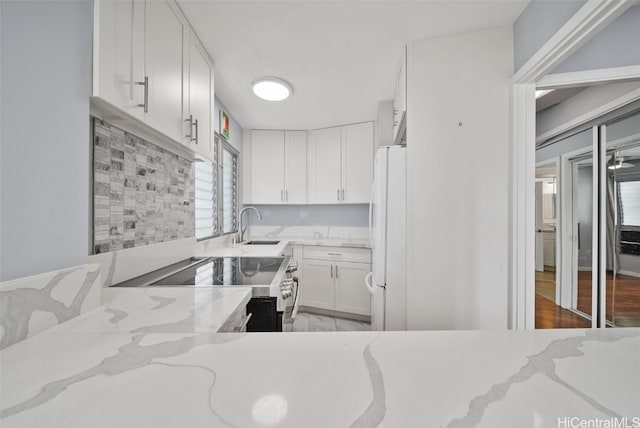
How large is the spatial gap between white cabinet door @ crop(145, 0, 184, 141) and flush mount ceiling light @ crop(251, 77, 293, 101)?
0.86m

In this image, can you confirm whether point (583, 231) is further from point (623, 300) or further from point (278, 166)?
point (278, 166)

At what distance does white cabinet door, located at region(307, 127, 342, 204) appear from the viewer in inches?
133

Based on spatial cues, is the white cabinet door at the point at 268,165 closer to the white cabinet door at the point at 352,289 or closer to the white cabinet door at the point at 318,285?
the white cabinet door at the point at 318,285

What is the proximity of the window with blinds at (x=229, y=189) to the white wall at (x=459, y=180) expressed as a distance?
2.04 metres

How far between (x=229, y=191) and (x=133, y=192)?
6.10ft

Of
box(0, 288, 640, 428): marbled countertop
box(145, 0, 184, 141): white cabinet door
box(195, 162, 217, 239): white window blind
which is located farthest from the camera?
box(195, 162, 217, 239): white window blind

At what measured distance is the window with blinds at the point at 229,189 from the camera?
2934 mm

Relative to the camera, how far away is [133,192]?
1331 millimetres

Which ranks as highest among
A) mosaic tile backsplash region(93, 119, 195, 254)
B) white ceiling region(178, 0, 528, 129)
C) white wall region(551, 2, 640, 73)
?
white ceiling region(178, 0, 528, 129)

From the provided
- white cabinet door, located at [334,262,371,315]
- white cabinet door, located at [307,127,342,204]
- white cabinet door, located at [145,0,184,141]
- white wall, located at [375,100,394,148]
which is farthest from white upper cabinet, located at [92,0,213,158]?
white cabinet door, located at [334,262,371,315]

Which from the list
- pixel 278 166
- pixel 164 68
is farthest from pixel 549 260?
pixel 164 68

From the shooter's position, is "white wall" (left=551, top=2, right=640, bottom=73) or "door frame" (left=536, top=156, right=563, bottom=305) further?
"door frame" (left=536, top=156, right=563, bottom=305)

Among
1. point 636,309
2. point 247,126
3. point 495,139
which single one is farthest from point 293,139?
point 636,309

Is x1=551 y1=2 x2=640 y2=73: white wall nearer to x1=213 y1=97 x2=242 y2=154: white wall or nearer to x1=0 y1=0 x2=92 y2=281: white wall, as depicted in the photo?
x1=0 y1=0 x2=92 y2=281: white wall
